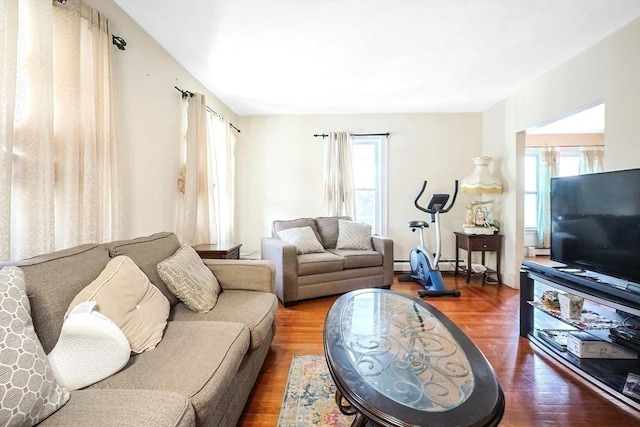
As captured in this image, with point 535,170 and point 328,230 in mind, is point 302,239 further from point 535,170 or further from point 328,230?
point 535,170

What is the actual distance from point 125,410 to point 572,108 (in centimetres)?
364

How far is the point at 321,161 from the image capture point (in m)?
4.09

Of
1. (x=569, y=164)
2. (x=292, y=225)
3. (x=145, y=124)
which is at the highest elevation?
(x=569, y=164)

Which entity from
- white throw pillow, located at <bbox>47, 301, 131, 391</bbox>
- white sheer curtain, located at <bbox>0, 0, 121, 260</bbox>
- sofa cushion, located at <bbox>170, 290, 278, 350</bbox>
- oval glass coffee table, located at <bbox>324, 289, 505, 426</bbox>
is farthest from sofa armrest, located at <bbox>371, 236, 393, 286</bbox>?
white throw pillow, located at <bbox>47, 301, 131, 391</bbox>

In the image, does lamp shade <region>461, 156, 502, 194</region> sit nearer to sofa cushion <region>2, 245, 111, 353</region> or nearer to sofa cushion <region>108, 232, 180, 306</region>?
sofa cushion <region>108, 232, 180, 306</region>

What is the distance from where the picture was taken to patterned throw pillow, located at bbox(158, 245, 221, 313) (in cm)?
153

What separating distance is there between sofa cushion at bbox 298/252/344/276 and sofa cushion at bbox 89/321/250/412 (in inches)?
59.6

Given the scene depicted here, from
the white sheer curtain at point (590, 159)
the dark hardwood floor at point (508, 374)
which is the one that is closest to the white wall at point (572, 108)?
the dark hardwood floor at point (508, 374)

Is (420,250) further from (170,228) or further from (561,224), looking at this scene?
(170,228)

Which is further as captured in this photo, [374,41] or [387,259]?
[387,259]

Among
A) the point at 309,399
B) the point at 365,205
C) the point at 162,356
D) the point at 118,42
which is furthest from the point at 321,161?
the point at 162,356

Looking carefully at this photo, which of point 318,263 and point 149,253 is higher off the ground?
point 149,253

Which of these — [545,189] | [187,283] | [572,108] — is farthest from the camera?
[545,189]

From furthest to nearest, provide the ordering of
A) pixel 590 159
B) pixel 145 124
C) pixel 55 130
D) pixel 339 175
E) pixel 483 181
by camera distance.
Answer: pixel 590 159, pixel 339 175, pixel 483 181, pixel 145 124, pixel 55 130
